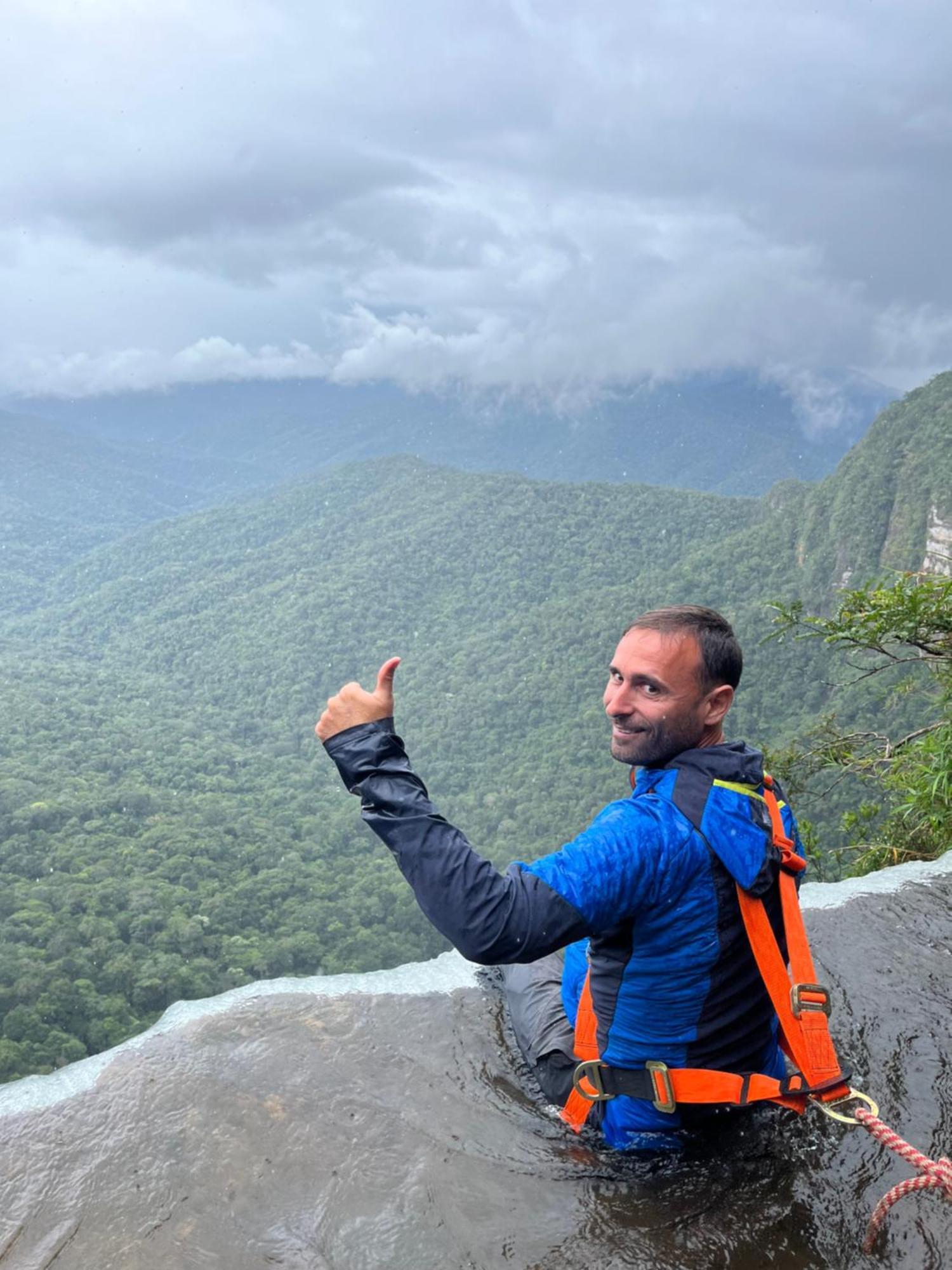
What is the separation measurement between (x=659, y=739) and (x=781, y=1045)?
715 mm

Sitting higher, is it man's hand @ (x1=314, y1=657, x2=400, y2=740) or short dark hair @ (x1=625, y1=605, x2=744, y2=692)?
short dark hair @ (x1=625, y1=605, x2=744, y2=692)

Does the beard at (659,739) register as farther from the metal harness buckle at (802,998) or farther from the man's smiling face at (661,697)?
the metal harness buckle at (802,998)

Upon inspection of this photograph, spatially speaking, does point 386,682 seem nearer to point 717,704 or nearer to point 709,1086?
point 717,704

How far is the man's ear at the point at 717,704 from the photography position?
1715 mm

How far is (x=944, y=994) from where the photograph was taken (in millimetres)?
2498

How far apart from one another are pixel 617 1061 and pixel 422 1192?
18.8 inches

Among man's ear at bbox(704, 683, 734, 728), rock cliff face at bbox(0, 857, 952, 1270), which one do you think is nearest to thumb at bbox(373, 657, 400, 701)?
man's ear at bbox(704, 683, 734, 728)

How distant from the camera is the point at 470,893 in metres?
1.41

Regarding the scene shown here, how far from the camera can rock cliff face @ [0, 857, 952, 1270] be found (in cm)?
165

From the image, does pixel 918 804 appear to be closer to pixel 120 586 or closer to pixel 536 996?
pixel 536 996

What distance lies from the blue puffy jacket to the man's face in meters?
0.06

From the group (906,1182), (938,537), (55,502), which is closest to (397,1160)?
(906,1182)

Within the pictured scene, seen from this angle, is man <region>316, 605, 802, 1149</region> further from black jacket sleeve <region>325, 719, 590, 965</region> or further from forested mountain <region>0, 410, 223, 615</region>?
forested mountain <region>0, 410, 223, 615</region>

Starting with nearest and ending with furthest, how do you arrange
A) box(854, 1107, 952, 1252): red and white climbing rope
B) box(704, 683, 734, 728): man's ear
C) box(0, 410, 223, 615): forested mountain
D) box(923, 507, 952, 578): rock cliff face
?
box(854, 1107, 952, 1252): red and white climbing rope → box(704, 683, 734, 728): man's ear → box(923, 507, 952, 578): rock cliff face → box(0, 410, 223, 615): forested mountain
